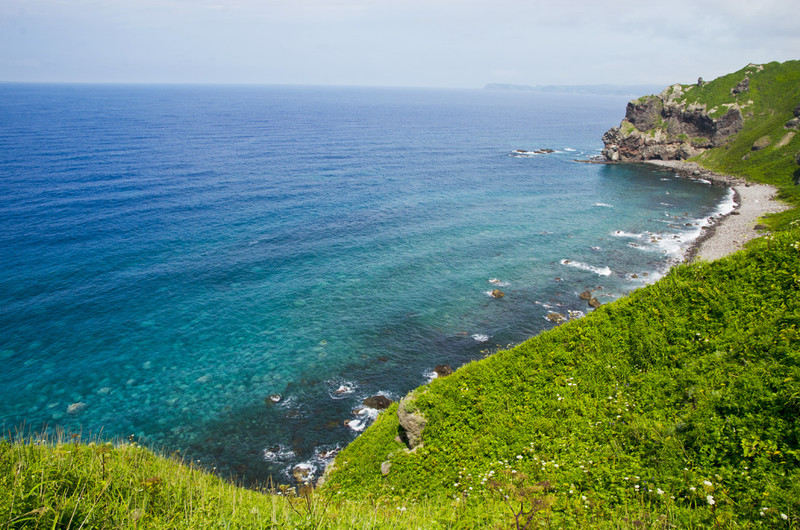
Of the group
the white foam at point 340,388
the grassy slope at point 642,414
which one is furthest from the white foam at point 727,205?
the white foam at point 340,388

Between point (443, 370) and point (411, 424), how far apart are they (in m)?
17.1

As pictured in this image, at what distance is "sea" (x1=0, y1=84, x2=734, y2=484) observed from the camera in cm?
3628

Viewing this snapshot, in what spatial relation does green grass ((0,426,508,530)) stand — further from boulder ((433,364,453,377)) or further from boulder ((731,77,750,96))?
boulder ((731,77,750,96))

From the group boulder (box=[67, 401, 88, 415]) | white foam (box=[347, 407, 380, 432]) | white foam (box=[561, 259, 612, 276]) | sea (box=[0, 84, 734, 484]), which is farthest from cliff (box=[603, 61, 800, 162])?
boulder (box=[67, 401, 88, 415])

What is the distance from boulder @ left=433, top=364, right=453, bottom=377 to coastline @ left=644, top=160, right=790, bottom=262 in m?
31.8

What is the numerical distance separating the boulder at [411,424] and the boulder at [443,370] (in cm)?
1604

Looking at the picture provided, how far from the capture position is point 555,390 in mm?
22688

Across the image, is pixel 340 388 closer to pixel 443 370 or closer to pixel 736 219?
pixel 443 370

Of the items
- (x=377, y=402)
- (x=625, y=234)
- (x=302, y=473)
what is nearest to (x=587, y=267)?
(x=625, y=234)

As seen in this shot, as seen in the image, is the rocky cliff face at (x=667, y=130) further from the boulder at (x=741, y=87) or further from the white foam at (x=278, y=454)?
the white foam at (x=278, y=454)

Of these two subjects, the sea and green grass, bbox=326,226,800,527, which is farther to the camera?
the sea

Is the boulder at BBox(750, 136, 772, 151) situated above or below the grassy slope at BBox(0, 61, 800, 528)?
above

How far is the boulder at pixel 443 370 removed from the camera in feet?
133

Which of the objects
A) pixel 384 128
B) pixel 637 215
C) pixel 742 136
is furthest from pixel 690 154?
pixel 384 128
